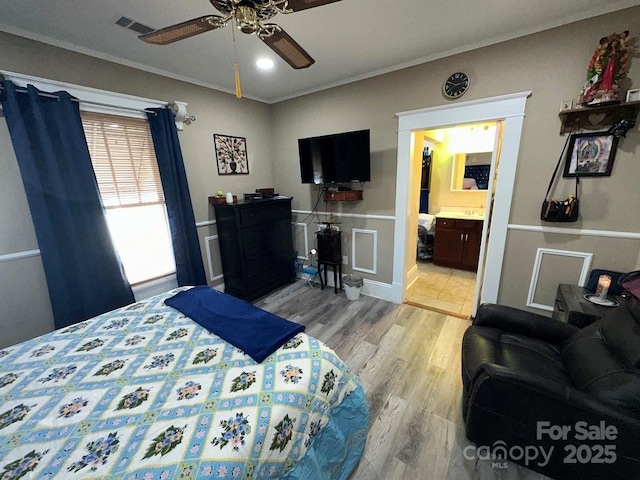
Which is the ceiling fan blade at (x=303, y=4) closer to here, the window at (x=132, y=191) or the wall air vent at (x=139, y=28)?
the wall air vent at (x=139, y=28)

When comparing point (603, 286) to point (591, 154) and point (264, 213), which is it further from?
point (264, 213)

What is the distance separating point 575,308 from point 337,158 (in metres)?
2.43

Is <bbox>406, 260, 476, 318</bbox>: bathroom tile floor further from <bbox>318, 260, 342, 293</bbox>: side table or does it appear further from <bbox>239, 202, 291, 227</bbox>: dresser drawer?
<bbox>239, 202, 291, 227</bbox>: dresser drawer

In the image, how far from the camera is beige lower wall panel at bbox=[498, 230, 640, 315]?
193cm

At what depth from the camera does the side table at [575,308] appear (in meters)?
1.66

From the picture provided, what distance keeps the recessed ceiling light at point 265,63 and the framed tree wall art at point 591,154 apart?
2.63 meters

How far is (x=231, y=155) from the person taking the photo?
3168 mm

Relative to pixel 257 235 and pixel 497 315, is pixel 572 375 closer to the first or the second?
pixel 497 315

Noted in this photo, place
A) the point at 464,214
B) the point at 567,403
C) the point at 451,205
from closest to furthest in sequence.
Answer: the point at 567,403
the point at 464,214
the point at 451,205

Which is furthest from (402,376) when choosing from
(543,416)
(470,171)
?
(470,171)

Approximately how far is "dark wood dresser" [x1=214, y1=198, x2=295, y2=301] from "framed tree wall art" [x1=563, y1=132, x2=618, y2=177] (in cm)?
282

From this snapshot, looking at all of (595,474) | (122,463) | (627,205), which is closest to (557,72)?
(627,205)

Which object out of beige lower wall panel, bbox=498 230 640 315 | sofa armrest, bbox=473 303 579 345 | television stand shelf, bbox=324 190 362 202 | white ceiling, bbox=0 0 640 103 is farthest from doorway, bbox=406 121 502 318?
white ceiling, bbox=0 0 640 103

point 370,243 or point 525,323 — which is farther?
point 370,243
